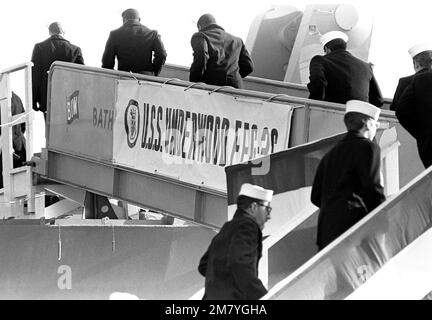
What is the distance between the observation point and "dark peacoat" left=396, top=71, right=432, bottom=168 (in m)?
10.6

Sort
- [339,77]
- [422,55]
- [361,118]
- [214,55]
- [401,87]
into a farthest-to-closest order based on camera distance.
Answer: [214,55] < [339,77] < [401,87] < [422,55] < [361,118]

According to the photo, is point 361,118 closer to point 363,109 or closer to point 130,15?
point 363,109

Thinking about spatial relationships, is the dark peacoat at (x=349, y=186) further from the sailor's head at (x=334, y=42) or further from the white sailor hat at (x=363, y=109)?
the sailor's head at (x=334, y=42)

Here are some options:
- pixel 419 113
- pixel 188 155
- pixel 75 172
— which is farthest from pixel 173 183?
pixel 419 113

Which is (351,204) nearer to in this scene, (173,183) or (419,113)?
(419,113)

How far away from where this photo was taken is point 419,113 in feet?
34.9

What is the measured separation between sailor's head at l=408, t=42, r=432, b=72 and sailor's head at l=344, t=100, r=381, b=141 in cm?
180

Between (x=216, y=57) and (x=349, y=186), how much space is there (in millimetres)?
6369

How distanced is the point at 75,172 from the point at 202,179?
115 inches

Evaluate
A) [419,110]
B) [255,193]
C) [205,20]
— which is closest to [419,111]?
[419,110]

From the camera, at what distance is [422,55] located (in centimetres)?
1108

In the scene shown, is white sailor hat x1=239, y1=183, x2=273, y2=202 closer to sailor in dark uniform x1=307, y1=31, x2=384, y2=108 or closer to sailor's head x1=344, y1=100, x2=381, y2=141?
sailor's head x1=344, y1=100, x2=381, y2=141

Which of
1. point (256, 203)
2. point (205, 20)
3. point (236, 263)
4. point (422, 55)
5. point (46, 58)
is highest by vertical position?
point (422, 55)

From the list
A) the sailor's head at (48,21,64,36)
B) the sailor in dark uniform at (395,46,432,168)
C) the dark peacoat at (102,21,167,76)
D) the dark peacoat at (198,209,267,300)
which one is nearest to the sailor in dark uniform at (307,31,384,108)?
the sailor in dark uniform at (395,46,432,168)
